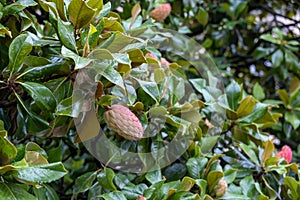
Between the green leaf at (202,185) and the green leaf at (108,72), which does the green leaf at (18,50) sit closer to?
the green leaf at (108,72)

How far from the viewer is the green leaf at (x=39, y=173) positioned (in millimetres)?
605

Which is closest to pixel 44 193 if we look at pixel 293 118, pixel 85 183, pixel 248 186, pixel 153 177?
pixel 85 183

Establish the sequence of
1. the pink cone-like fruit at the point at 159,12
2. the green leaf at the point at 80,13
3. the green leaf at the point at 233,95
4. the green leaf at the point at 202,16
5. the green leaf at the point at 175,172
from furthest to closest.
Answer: the green leaf at the point at 202,16
the pink cone-like fruit at the point at 159,12
the green leaf at the point at 233,95
the green leaf at the point at 175,172
the green leaf at the point at 80,13

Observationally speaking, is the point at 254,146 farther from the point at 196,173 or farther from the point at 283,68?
the point at 283,68

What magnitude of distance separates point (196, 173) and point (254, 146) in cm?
25

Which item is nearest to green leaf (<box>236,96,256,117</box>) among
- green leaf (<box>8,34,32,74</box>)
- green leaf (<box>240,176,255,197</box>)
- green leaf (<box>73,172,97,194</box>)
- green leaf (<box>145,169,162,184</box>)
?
green leaf (<box>240,176,255,197</box>)

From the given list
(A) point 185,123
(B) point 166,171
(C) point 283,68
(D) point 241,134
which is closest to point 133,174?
(B) point 166,171

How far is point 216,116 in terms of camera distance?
3.46 feet

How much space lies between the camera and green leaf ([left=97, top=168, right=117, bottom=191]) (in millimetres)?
815

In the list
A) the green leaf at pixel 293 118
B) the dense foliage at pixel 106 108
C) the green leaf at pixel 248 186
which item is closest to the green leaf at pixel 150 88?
the dense foliage at pixel 106 108

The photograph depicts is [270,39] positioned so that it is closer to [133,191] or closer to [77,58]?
[133,191]

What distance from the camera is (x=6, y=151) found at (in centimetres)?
62

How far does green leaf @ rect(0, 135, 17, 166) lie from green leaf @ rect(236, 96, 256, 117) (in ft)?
1.88

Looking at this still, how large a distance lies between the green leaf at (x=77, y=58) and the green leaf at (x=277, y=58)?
1069 mm
